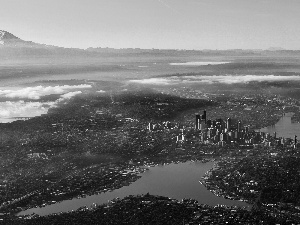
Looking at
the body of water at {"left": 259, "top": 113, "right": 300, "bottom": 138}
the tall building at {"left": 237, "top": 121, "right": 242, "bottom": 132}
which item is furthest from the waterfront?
the body of water at {"left": 259, "top": 113, "right": 300, "bottom": 138}

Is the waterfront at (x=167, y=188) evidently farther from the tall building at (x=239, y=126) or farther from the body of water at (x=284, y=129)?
the body of water at (x=284, y=129)

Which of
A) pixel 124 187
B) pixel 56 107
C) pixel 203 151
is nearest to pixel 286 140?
pixel 203 151

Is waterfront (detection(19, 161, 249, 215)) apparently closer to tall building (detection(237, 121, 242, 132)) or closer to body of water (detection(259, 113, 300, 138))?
tall building (detection(237, 121, 242, 132))

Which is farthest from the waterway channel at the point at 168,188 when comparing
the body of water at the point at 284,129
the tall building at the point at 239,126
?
the body of water at the point at 284,129

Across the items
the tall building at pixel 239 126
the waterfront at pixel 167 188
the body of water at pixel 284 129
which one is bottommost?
the body of water at pixel 284 129

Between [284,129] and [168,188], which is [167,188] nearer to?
[168,188]

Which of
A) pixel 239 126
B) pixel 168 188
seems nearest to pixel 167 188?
pixel 168 188
